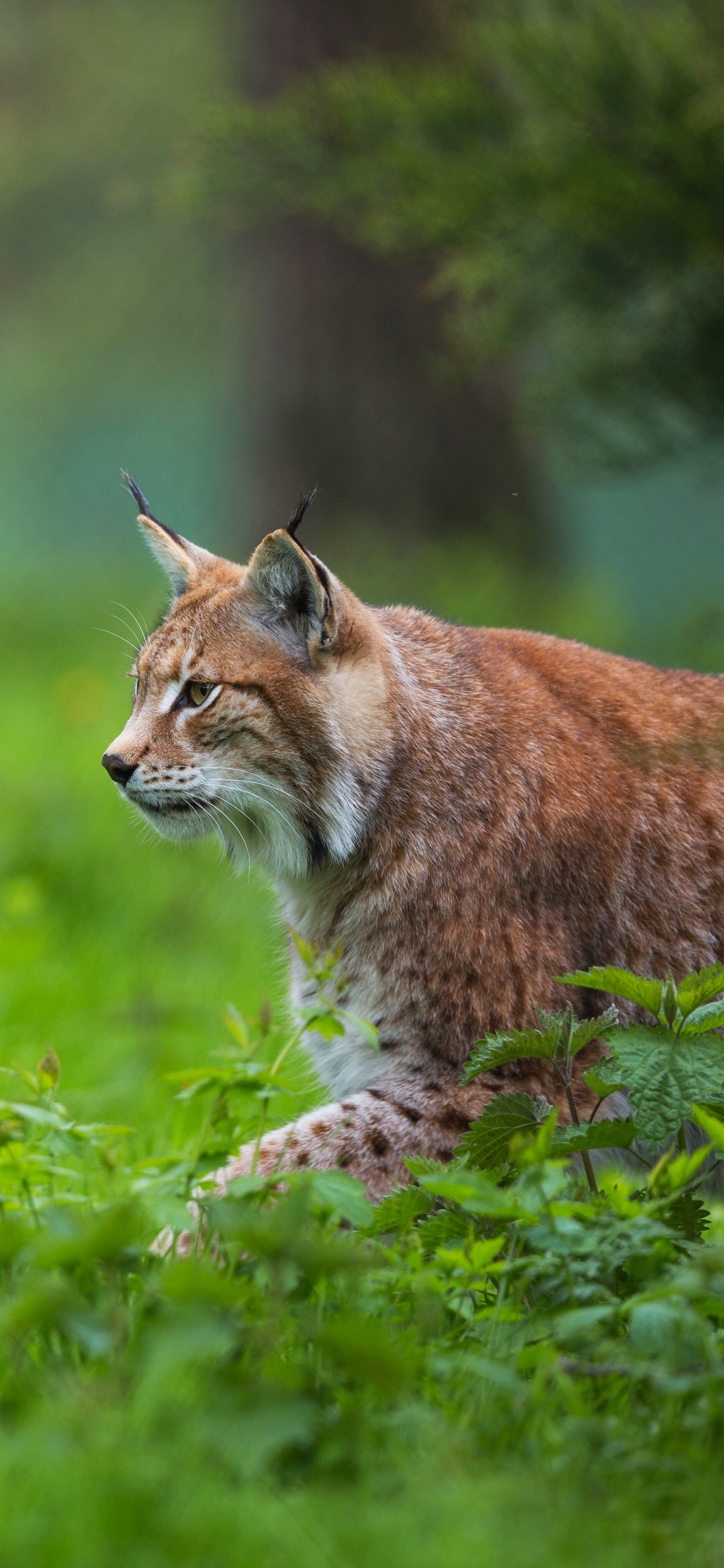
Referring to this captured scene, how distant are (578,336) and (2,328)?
46.4 feet

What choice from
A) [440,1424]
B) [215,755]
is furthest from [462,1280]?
[215,755]

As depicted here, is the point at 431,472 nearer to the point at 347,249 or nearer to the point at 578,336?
the point at 347,249

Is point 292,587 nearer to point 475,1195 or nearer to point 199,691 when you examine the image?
point 199,691

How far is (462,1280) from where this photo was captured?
1.92 meters

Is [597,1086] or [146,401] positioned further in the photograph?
[146,401]

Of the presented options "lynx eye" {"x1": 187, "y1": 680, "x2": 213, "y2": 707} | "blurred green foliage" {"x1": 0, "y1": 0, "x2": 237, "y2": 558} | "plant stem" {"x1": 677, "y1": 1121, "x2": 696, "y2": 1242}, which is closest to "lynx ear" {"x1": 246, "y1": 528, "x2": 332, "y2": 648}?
"lynx eye" {"x1": 187, "y1": 680, "x2": 213, "y2": 707}

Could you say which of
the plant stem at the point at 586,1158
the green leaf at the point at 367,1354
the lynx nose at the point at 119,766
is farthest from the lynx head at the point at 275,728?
the green leaf at the point at 367,1354

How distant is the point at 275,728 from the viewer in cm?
285

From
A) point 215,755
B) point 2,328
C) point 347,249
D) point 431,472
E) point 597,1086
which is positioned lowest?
point 597,1086

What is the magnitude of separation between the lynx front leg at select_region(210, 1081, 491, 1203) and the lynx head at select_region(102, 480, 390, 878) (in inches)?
19.6

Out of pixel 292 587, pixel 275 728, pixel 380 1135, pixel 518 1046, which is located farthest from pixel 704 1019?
pixel 292 587

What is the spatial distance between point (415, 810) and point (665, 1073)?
0.92 metres

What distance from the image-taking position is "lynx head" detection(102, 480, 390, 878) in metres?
2.83

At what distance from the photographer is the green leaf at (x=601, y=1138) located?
205 centimetres
